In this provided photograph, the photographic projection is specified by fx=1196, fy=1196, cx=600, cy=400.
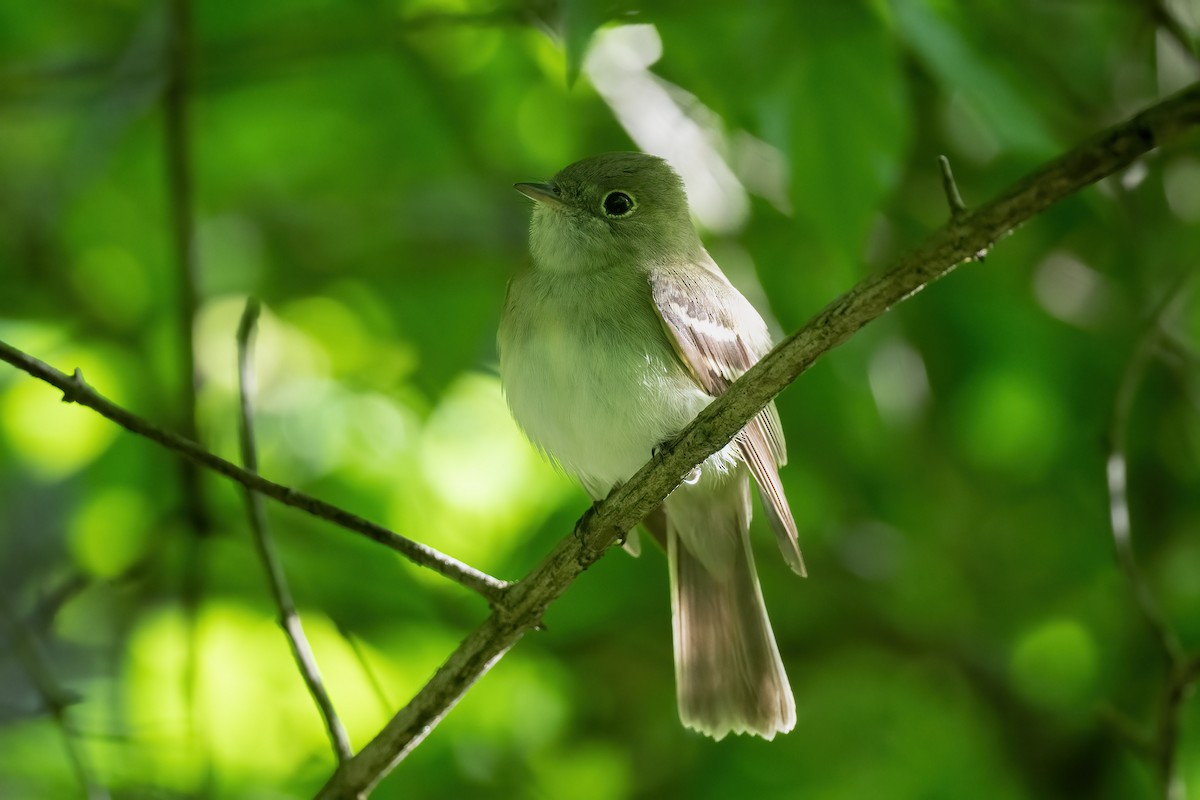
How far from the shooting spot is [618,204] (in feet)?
12.1

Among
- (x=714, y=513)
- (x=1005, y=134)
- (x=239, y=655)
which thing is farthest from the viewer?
(x=239, y=655)

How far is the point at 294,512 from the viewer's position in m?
4.59

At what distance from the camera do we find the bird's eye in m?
3.68

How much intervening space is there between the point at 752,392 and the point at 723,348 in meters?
1.15

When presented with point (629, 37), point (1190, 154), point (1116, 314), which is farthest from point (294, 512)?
point (1190, 154)

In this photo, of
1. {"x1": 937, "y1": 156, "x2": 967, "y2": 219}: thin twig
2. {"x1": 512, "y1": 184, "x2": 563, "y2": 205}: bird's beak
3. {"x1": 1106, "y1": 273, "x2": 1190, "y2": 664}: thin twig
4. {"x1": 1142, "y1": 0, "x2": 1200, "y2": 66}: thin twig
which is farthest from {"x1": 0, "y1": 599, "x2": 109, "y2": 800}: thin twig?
{"x1": 1142, "y1": 0, "x2": 1200, "y2": 66}: thin twig

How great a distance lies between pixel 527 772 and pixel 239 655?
1.14 meters

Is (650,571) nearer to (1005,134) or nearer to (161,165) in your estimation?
(1005,134)

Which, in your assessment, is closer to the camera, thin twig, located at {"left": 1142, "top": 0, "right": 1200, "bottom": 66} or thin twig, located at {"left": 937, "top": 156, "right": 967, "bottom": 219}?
thin twig, located at {"left": 937, "top": 156, "right": 967, "bottom": 219}

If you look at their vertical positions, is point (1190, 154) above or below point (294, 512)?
above

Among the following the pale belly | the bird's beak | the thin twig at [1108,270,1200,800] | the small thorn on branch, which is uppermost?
the bird's beak

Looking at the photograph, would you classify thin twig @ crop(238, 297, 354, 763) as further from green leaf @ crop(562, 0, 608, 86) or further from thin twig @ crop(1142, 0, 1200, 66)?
thin twig @ crop(1142, 0, 1200, 66)

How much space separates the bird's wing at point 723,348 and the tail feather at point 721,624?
0.45 metres

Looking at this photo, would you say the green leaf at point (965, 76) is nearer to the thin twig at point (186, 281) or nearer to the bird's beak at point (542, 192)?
the bird's beak at point (542, 192)
